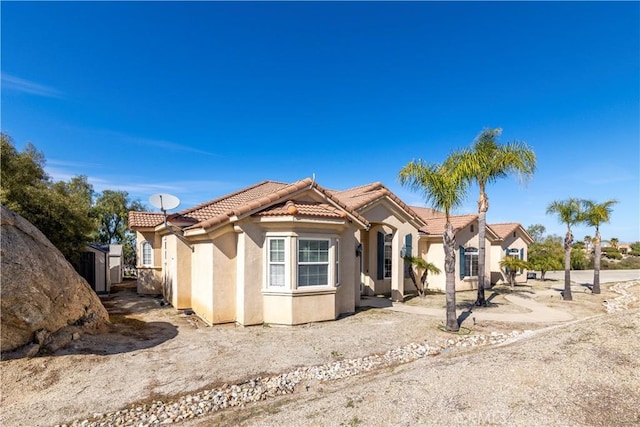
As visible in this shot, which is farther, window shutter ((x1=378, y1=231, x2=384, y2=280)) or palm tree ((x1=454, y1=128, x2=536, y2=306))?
window shutter ((x1=378, y1=231, x2=384, y2=280))

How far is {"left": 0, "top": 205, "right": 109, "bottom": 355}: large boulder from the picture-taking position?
6.65m

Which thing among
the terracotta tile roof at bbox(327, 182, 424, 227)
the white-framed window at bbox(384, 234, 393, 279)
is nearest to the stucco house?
the terracotta tile roof at bbox(327, 182, 424, 227)

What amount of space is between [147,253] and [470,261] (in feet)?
68.7

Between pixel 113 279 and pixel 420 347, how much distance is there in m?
24.2

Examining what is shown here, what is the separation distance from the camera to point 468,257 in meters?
20.9

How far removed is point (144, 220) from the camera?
1792cm

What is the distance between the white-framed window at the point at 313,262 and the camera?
10.6 meters

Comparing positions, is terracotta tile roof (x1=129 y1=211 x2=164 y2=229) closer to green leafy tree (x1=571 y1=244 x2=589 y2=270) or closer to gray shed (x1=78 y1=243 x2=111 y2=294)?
gray shed (x1=78 y1=243 x2=111 y2=294)

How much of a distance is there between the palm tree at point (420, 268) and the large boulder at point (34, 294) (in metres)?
13.6

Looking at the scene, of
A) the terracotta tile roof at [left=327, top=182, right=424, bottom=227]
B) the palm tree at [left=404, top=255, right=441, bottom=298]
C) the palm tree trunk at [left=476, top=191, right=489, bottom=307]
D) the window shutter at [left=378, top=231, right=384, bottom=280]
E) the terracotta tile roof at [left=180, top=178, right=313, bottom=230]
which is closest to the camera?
the terracotta tile roof at [left=180, top=178, right=313, bottom=230]

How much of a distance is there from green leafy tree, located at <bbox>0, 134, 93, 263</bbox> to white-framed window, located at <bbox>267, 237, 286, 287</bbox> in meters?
10.0

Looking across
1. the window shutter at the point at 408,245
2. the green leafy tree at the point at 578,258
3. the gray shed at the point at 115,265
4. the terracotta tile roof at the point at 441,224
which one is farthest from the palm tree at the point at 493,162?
the green leafy tree at the point at 578,258

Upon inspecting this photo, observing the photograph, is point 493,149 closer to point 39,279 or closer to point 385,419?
point 385,419

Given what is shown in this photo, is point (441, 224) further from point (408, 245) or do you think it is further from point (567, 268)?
point (567, 268)
